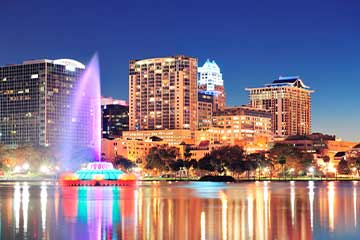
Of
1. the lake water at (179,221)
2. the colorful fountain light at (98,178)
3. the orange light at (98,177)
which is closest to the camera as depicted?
the lake water at (179,221)

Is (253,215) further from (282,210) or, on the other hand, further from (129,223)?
(129,223)

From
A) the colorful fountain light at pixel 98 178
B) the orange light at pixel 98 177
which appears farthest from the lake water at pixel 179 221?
the orange light at pixel 98 177

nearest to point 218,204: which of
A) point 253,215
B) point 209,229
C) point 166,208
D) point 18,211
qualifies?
point 166,208

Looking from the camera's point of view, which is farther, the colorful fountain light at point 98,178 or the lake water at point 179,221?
the colorful fountain light at point 98,178

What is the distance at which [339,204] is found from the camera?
71.6m

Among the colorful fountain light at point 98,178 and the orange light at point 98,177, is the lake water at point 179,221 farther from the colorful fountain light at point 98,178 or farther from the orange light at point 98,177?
the orange light at point 98,177

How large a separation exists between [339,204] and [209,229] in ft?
98.1

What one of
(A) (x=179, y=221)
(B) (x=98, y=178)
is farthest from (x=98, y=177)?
(A) (x=179, y=221)

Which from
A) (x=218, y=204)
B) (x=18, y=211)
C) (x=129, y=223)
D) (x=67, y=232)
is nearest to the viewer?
(x=67, y=232)

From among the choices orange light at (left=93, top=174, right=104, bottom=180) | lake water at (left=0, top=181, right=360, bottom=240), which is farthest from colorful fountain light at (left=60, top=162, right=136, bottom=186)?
lake water at (left=0, top=181, right=360, bottom=240)

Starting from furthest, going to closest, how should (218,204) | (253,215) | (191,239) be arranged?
(218,204) < (253,215) < (191,239)

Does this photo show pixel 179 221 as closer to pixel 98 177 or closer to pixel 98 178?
pixel 98 178

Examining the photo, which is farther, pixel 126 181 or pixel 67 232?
pixel 126 181

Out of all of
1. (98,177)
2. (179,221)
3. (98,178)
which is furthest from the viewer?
(98,177)
